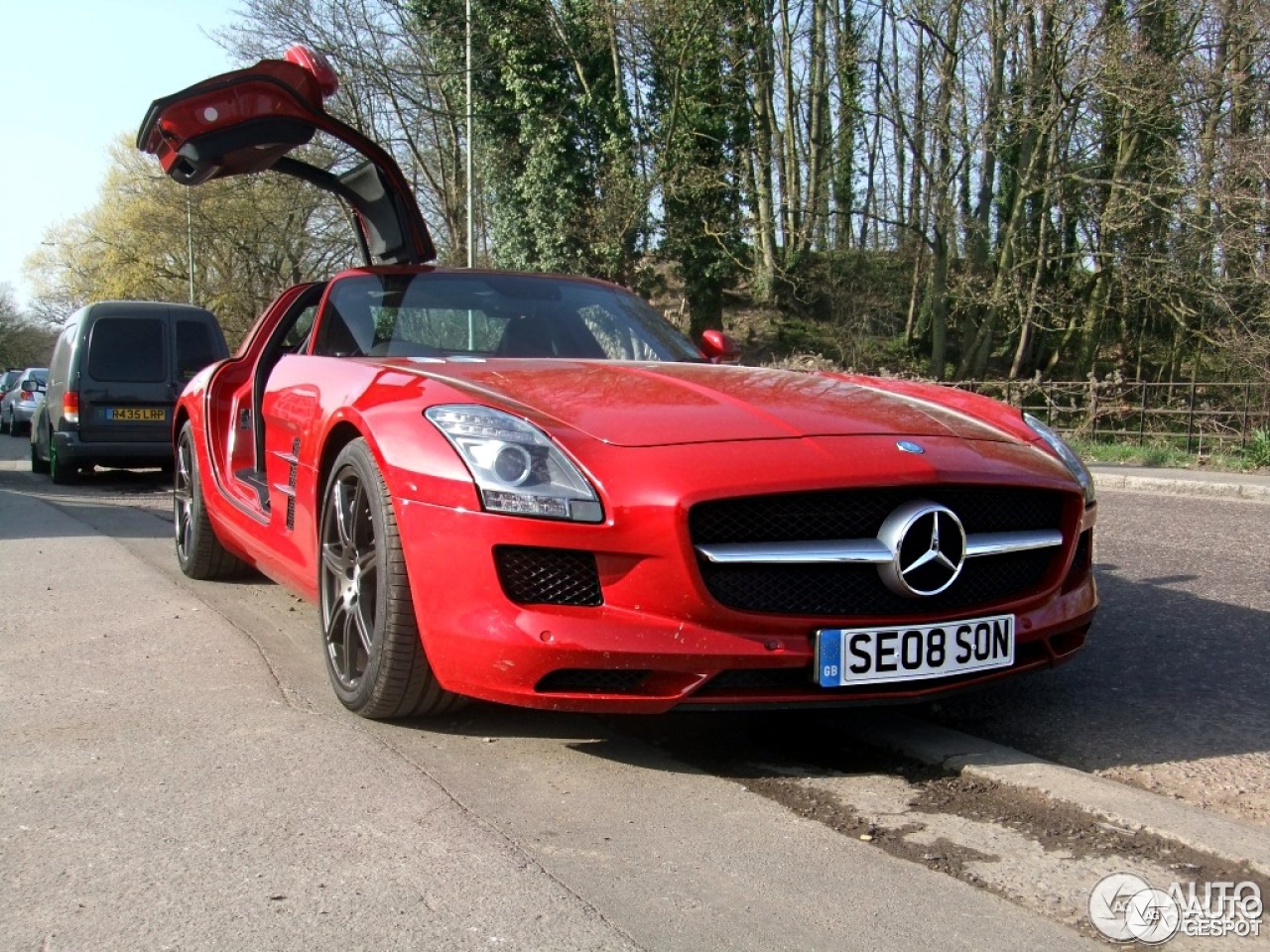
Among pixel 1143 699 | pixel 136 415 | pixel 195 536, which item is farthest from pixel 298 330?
pixel 136 415

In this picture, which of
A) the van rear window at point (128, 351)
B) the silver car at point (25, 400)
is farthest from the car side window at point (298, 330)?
the silver car at point (25, 400)

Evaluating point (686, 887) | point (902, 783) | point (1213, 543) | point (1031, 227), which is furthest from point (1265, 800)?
point (1031, 227)

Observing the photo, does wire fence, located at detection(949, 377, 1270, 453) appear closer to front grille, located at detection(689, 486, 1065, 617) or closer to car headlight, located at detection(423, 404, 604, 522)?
front grille, located at detection(689, 486, 1065, 617)

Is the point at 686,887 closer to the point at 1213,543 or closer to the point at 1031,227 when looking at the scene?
the point at 1213,543

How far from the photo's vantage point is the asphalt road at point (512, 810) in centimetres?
235

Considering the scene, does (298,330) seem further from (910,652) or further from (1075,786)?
(1075,786)

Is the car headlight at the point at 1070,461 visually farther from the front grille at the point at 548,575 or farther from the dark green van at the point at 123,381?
the dark green van at the point at 123,381

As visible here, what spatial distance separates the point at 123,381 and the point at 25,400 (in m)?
13.5

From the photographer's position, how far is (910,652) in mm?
3154

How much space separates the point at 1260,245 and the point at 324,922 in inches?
807

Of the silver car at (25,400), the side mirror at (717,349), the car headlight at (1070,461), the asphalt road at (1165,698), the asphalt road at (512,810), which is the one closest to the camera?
the asphalt road at (512,810)

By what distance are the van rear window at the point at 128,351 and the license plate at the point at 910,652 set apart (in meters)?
11.1

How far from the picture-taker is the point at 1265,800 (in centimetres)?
300

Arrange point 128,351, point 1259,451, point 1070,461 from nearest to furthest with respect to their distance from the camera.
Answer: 1. point 1070,461
2. point 128,351
3. point 1259,451
